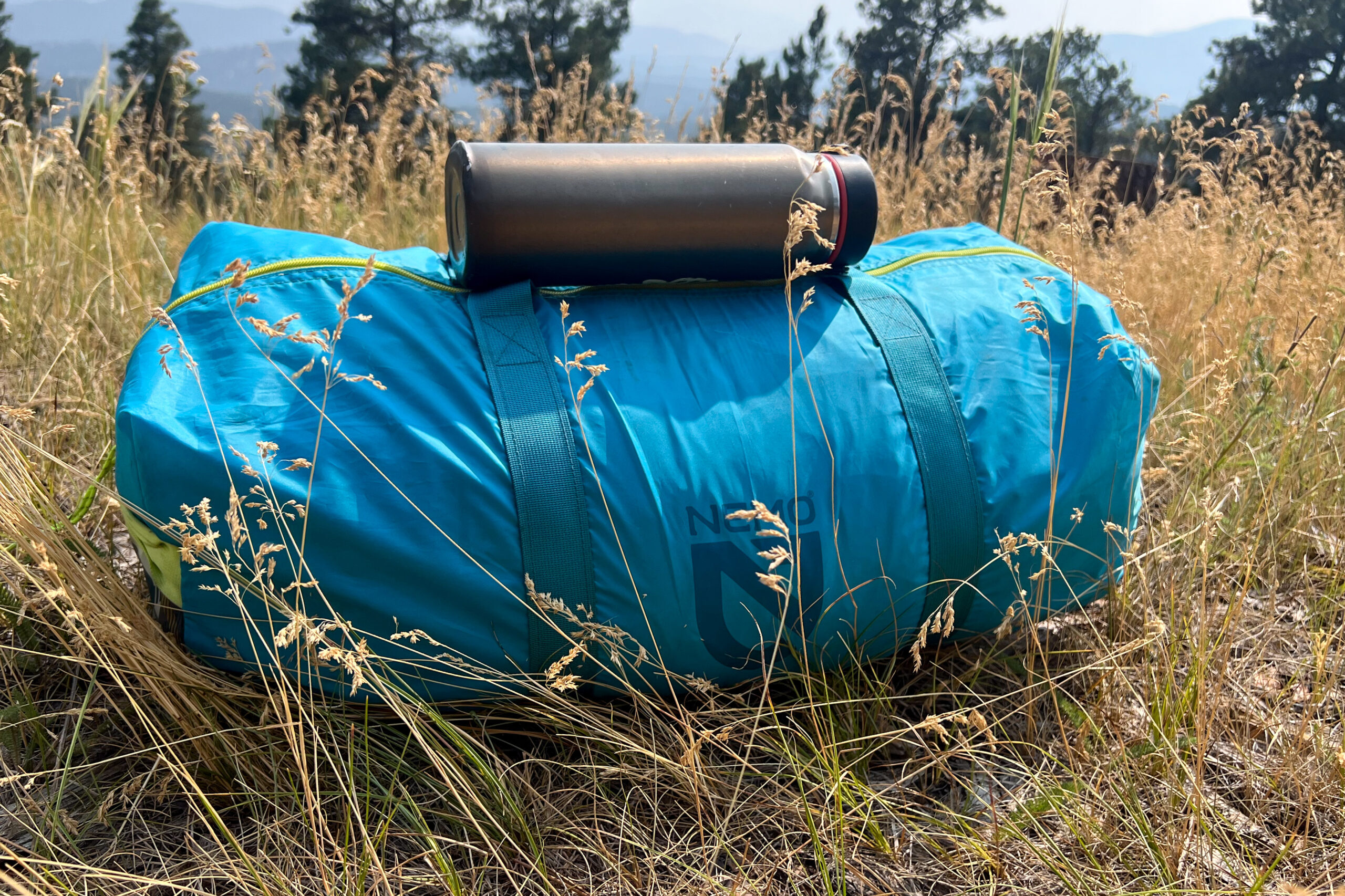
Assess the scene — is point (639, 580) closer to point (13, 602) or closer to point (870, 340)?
point (870, 340)

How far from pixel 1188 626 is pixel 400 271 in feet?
5.01

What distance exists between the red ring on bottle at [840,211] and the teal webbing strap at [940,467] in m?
0.21

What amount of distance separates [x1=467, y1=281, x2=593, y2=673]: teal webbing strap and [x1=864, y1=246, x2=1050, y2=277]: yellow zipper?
867 mm

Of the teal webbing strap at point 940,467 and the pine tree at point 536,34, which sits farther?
the pine tree at point 536,34

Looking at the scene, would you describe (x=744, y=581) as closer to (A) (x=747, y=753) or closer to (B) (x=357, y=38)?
(A) (x=747, y=753)

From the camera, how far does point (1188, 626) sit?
1490 millimetres

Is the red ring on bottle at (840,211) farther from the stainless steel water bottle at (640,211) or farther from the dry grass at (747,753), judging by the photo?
the dry grass at (747,753)

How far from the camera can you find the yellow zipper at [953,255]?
202 cm

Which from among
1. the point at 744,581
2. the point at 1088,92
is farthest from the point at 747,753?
the point at 1088,92

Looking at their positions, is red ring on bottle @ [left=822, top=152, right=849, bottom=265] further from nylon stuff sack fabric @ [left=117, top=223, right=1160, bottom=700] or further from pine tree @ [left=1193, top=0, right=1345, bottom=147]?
pine tree @ [left=1193, top=0, right=1345, bottom=147]

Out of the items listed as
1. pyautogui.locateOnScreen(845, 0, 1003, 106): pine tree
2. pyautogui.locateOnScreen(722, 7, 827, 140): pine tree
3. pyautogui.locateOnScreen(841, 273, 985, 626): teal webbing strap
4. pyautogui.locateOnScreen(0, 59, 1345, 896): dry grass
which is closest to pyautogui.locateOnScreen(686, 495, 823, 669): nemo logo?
pyautogui.locateOnScreen(0, 59, 1345, 896): dry grass

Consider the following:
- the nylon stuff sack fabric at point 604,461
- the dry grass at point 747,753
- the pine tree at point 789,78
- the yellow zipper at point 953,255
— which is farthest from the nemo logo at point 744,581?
the pine tree at point 789,78

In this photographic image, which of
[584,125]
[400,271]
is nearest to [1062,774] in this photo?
[400,271]

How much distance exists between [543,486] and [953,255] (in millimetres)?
1123
